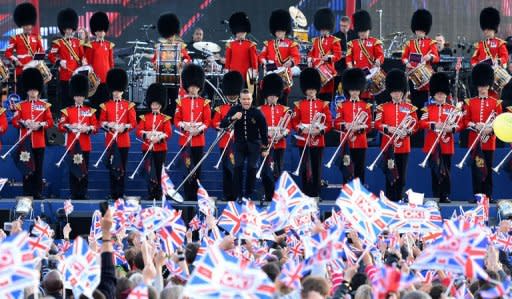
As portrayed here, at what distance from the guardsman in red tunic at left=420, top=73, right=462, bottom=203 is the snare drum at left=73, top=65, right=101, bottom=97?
4.49 meters

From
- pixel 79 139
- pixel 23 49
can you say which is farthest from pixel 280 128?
pixel 23 49

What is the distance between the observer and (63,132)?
67.9 ft

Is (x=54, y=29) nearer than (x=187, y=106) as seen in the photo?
No

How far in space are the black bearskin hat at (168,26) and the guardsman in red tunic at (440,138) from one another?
3988 millimetres

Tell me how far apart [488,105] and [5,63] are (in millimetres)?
6845

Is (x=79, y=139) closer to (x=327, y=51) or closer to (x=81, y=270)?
(x=327, y=51)

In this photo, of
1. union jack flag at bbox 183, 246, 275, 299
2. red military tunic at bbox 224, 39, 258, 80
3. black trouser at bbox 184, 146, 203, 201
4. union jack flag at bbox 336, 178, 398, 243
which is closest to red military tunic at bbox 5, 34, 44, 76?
red military tunic at bbox 224, 39, 258, 80

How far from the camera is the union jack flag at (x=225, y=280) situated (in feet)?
29.6

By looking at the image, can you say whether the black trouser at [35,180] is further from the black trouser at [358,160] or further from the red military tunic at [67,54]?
the black trouser at [358,160]

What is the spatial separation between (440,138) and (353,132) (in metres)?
1.11

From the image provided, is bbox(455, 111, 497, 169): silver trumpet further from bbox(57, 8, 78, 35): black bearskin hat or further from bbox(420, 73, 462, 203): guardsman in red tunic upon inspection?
bbox(57, 8, 78, 35): black bearskin hat

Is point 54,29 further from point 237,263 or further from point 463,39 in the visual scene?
point 237,263

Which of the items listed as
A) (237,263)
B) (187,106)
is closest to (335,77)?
(187,106)

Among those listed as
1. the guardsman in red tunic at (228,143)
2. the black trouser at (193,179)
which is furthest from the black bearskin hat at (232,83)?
the black trouser at (193,179)
